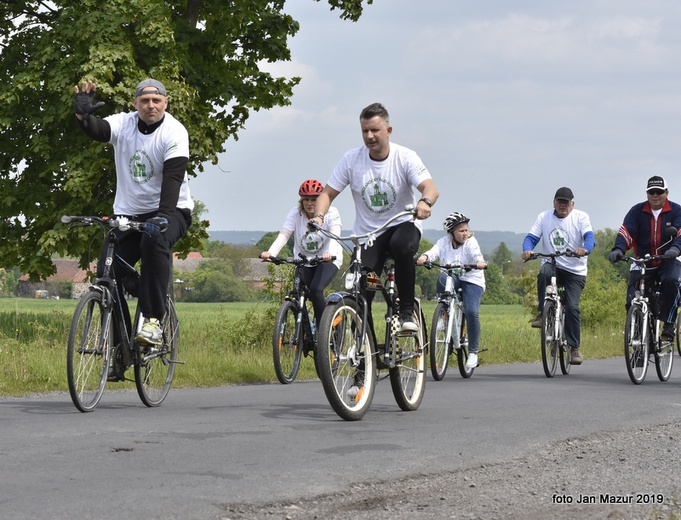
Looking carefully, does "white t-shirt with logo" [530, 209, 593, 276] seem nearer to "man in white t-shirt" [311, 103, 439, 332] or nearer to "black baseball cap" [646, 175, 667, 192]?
"black baseball cap" [646, 175, 667, 192]

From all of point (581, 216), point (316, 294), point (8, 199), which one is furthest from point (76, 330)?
point (8, 199)

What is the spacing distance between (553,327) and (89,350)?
723 cm

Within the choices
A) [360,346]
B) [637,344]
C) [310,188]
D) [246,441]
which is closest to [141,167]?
[360,346]

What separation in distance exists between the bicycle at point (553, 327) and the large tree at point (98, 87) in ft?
38.9

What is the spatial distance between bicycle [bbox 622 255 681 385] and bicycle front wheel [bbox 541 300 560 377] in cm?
119

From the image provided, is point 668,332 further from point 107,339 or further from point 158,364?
point 107,339

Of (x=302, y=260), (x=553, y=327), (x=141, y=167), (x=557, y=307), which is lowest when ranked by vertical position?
(x=553, y=327)

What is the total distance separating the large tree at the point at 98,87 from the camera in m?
24.1

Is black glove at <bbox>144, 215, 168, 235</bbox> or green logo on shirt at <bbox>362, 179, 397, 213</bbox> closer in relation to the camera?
black glove at <bbox>144, 215, 168, 235</bbox>

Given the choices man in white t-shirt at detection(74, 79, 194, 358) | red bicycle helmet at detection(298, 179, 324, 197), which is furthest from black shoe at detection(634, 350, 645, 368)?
man in white t-shirt at detection(74, 79, 194, 358)

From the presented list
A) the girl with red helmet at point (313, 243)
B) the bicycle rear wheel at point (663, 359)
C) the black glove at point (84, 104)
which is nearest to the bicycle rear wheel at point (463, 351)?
the girl with red helmet at point (313, 243)

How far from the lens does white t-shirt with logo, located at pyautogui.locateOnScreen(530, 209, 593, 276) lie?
14.2 m

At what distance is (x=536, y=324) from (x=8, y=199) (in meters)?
15.8

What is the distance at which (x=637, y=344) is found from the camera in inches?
499
